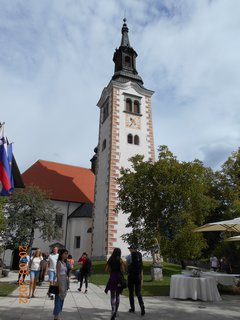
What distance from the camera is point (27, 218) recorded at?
24.0 m

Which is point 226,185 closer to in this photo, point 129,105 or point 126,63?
point 129,105

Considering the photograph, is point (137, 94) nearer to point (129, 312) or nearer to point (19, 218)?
point (19, 218)

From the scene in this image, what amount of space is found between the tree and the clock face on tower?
472 inches

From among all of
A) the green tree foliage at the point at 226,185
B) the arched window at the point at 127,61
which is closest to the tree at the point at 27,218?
the green tree foliage at the point at 226,185

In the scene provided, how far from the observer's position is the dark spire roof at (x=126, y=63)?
115 ft

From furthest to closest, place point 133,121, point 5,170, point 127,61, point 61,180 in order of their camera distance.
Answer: point 127,61
point 61,180
point 133,121
point 5,170

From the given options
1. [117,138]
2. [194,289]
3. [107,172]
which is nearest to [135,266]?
[194,289]

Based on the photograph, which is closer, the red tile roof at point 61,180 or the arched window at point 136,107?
the arched window at point 136,107

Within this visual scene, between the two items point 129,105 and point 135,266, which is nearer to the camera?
point 135,266

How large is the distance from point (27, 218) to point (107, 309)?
17.2 metres

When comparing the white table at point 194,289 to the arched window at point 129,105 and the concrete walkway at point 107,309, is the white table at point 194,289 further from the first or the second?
the arched window at point 129,105

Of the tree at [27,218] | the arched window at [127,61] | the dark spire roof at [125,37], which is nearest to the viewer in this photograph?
the tree at [27,218]

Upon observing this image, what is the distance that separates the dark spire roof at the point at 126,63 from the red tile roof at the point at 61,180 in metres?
13.9

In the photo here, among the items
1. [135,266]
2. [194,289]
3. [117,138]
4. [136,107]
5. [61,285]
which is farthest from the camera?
[136,107]
